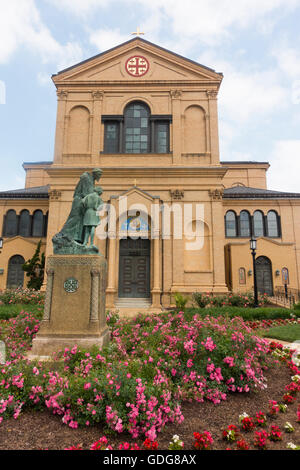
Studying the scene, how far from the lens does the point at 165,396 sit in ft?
14.2

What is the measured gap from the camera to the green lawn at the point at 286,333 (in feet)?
31.7

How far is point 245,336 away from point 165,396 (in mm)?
2748

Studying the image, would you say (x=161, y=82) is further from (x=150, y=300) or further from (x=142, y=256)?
(x=150, y=300)

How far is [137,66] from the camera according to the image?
23.2 meters

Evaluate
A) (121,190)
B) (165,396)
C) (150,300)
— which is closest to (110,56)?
(121,190)

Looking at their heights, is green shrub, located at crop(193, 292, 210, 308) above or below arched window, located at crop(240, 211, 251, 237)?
below

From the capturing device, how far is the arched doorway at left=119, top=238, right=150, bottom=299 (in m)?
19.6

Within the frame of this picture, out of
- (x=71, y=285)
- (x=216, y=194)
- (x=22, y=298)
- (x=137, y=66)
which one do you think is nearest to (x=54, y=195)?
(x=22, y=298)

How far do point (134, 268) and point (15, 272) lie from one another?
10.4 meters

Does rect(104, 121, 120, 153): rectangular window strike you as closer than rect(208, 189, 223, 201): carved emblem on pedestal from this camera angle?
No

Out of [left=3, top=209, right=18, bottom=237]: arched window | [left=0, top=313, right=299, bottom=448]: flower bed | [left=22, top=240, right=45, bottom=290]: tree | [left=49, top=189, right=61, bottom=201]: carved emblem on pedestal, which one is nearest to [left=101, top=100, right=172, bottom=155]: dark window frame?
[left=49, top=189, right=61, bottom=201]: carved emblem on pedestal

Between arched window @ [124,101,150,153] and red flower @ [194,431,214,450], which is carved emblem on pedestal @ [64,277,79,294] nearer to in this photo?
red flower @ [194,431,214,450]

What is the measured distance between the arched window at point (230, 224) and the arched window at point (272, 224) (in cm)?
302

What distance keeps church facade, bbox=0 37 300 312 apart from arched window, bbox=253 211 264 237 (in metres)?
0.09
